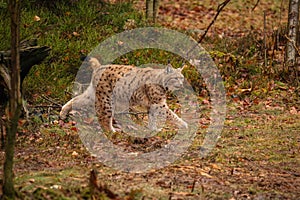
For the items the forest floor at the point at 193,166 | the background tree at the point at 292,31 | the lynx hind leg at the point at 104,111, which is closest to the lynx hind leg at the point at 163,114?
the forest floor at the point at 193,166

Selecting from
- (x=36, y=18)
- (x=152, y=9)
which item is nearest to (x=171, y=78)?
(x=36, y=18)

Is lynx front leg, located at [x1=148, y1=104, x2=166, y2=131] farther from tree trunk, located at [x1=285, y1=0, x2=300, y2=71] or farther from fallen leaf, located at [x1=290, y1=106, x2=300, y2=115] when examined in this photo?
tree trunk, located at [x1=285, y1=0, x2=300, y2=71]

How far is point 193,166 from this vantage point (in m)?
5.86

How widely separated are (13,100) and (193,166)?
7.97 feet

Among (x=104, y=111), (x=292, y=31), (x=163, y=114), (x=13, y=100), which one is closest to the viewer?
(x=13, y=100)

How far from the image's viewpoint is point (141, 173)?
215 inches

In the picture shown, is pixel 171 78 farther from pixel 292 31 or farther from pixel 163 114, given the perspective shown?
pixel 292 31

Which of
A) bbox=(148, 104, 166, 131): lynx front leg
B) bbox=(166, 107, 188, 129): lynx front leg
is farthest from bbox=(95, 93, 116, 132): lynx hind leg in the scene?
bbox=(166, 107, 188, 129): lynx front leg

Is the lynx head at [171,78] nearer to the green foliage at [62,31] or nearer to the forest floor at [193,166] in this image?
the forest floor at [193,166]

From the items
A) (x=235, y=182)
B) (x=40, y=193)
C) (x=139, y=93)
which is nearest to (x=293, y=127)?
(x=139, y=93)

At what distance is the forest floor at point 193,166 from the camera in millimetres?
4695

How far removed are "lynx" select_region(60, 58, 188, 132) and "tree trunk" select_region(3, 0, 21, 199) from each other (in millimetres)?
4022

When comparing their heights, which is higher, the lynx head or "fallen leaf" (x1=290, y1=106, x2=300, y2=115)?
the lynx head

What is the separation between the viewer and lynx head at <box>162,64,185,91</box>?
28.6ft
